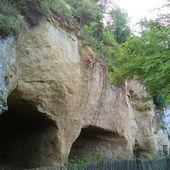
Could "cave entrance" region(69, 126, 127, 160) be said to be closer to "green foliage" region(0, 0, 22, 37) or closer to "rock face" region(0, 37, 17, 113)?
"rock face" region(0, 37, 17, 113)

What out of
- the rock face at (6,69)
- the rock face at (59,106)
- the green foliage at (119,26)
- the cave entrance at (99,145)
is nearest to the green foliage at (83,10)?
the rock face at (59,106)

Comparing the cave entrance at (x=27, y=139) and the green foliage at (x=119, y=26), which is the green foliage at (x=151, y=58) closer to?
the cave entrance at (x=27, y=139)

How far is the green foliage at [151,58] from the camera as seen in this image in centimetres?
859

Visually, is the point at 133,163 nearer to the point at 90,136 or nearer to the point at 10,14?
the point at 90,136

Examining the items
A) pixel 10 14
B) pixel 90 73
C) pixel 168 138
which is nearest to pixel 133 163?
pixel 90 73

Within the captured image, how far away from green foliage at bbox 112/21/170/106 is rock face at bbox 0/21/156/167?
141 centimetres

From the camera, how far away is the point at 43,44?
9.36m

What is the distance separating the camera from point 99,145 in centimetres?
1343

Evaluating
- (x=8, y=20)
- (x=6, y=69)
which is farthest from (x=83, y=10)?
(x=6, y=69)

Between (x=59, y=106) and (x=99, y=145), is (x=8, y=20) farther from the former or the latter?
(x=99, y=145)

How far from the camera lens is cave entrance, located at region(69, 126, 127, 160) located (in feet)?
43.1

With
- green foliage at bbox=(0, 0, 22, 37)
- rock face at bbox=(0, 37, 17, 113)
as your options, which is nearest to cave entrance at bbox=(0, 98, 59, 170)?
rock face at bbox=(0, 37, 17, 113)

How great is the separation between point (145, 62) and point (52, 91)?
2.57 meters

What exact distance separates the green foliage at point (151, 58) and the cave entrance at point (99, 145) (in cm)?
362
